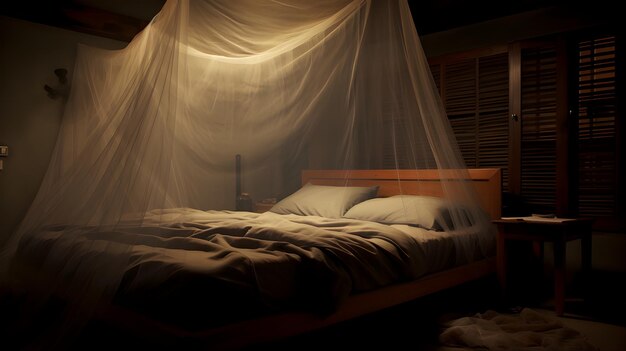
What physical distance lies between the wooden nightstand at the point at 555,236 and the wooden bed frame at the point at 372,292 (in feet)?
0.45

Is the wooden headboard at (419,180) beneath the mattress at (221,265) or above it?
above

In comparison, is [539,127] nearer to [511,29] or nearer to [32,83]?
[511,29]

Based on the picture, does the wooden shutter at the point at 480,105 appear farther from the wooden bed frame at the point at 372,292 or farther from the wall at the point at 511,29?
the wooden bed frame at the point at 372,292

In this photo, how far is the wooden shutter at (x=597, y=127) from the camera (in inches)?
122

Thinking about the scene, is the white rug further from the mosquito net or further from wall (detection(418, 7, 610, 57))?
wall (detection(418, 7, 610, 57))

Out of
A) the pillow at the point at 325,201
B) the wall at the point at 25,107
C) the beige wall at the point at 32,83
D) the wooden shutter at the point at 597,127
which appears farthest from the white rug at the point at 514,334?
the wall at the point at 25,107

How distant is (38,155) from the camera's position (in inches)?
154

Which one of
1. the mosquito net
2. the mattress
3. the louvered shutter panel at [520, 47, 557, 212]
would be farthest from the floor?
the louvered shutter panel at [520, 47, 557, 212]


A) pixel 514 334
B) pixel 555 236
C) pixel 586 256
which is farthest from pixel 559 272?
pixel 514 334

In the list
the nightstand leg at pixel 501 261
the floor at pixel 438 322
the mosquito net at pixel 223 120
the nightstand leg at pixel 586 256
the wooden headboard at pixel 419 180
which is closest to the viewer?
the mosquito net at pixel 223 120

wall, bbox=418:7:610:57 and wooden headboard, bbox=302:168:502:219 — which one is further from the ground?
wall, bbox=418:7:610:57

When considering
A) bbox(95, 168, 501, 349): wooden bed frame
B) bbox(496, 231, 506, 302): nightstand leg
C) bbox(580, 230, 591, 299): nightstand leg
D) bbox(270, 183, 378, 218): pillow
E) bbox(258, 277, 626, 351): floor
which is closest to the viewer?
bbox(95, 168, 501, 349): wooden bed frame

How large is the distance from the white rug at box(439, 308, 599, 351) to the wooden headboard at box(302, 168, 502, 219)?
0.83 m

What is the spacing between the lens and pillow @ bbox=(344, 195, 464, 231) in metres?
2.90
